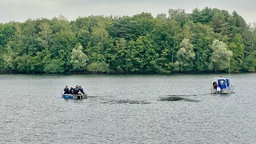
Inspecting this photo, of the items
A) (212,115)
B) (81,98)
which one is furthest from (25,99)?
(212,115)

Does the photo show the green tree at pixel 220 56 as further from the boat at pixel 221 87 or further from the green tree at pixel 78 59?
the boat at pixel 221 87

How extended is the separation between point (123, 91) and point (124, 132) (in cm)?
4088

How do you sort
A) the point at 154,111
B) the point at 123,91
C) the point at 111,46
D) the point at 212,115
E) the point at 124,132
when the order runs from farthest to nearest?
the point at 111,46, the point at 123,91, the point at 154,111, the point at 212,115, the point at 124,132

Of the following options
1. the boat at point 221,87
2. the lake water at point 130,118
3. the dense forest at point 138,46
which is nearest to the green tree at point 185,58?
the dense forest at point 138,46

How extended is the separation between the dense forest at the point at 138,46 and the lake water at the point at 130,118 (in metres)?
69.0

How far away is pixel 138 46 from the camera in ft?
502

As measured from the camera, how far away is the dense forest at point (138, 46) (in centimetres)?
15112

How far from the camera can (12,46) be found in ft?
553

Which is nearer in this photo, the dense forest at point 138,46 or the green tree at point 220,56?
the green tree at point 220,56

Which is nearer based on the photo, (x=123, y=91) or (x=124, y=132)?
(x=124, y=132)

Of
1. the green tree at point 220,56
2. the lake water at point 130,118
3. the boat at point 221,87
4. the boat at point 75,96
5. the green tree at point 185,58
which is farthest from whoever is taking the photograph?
the green tree at point 185,58

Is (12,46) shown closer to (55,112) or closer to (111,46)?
(111,46)

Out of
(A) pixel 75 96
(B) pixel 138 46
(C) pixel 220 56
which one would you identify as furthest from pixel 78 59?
(A) pixel 75 96

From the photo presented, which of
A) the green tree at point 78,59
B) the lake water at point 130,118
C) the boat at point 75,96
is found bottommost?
the lake water at point 130,118
